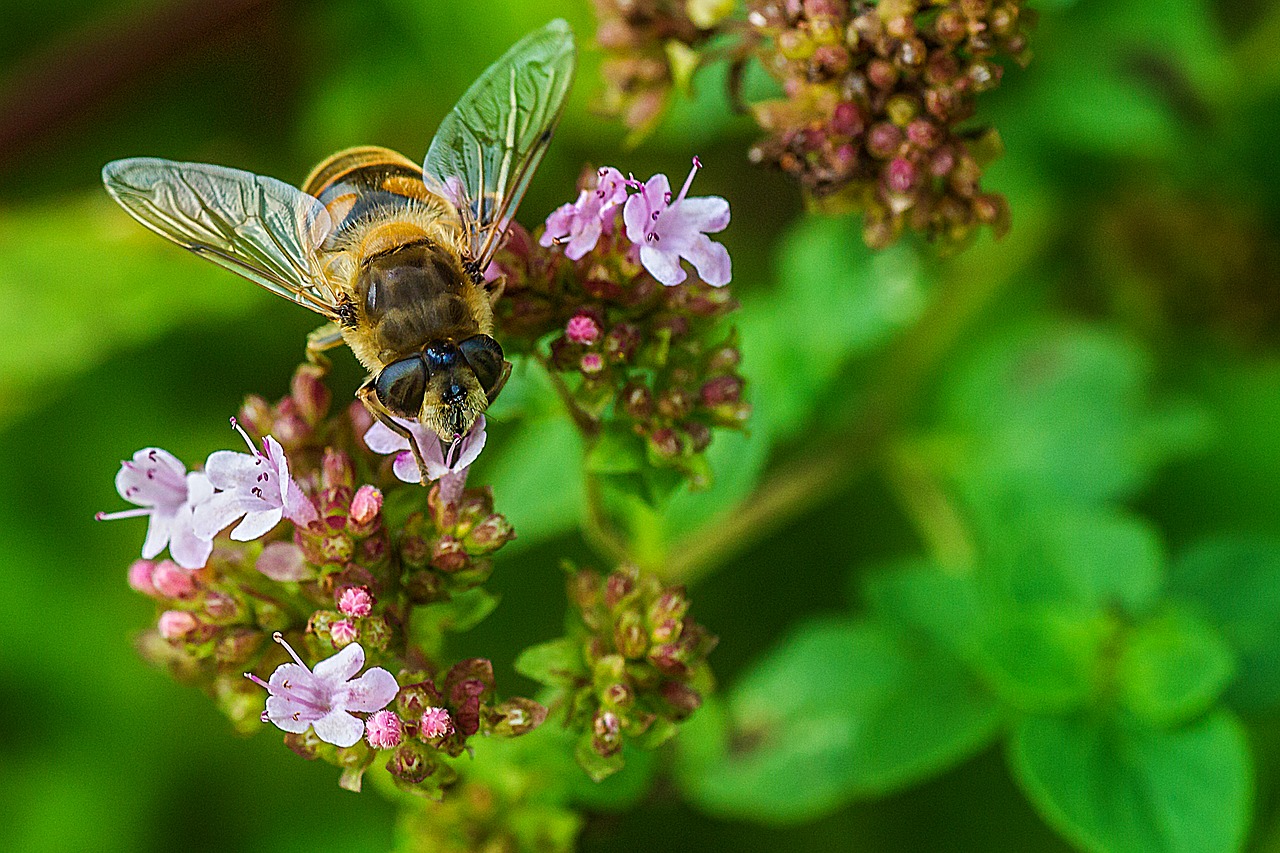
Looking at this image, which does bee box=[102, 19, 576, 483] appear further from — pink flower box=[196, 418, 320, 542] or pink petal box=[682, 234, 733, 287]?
pink petal box=[682, 234, 733, 287]

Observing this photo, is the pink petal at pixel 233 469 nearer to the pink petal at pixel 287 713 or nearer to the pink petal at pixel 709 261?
the pink petal at pixel 287 713

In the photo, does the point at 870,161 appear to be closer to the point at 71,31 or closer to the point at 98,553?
the point at 98,553

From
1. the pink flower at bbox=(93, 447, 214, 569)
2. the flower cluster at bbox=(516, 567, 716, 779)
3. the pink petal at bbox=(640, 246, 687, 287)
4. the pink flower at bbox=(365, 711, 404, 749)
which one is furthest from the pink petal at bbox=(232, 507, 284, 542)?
the pink petal at bbox=(640, 246, 687, 287)

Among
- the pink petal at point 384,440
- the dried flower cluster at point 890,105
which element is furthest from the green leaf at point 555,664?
the dried flower cluster at point 890,105

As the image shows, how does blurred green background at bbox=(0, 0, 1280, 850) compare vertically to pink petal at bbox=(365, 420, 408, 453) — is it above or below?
below

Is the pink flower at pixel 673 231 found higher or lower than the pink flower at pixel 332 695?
higher

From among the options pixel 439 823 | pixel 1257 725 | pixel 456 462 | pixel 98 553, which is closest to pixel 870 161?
pixel 456 462

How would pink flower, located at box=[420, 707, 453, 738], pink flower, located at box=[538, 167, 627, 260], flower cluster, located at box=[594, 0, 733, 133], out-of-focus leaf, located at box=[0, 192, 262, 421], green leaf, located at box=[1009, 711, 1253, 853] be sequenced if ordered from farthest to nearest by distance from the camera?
1. out-of-focus leaf, located at box=[0, 192, 262, 421]
2. flower cluster, located at box=[594, 0, 733, 133]
3. green leaf, located at box=[1009, 711, 1253, 853]
4. pink flower, located at box=[538, 167, 627, 260]
5. pink flower, located at box=[420, 707, 453, 738]
